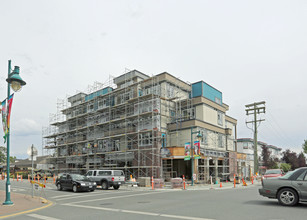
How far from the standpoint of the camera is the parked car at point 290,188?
998cm

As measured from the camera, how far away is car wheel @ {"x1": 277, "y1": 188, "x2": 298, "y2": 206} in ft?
33.2

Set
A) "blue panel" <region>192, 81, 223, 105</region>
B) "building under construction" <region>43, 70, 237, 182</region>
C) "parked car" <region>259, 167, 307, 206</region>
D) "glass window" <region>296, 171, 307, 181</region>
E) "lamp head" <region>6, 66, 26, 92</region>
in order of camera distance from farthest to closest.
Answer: "blue panel" <region>192, 81, 223, 105</region>
"building under construction" <region>43, 70, 237, 182</region>
"lamp head" <region>6, 66, 26, 92</region>
"glass window" <region>296, 171, 307, 181</region>
"parked car" <region>259, 167, 307, 206</region>

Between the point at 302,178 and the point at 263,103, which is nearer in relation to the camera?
the point at 302,178

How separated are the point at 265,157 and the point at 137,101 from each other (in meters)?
34.9

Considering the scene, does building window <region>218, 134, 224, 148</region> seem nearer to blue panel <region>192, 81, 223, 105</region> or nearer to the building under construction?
the building under construction

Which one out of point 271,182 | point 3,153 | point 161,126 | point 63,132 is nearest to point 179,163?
point 161,126

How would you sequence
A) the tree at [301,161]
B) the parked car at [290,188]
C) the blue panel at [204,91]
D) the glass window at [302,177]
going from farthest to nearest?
the tree at [301,161] → the blue panel at [204,91] → the glass window at [302,177] → the parked car at [290,188]

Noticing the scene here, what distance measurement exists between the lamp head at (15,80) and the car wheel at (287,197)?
11.7 meters

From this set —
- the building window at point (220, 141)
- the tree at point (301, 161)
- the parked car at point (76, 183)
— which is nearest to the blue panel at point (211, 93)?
the building window at point (220, 141)

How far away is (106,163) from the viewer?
38.9 metres

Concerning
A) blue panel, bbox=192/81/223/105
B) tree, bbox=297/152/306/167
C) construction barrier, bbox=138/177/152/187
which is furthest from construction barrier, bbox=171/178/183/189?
tree, bbox=297/152/306/167

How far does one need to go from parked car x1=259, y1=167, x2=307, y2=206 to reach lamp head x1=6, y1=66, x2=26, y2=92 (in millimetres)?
11332

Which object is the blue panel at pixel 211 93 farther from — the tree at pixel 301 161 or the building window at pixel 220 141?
the tree at pixel 301 161

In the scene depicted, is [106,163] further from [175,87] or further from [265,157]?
[265,157]
